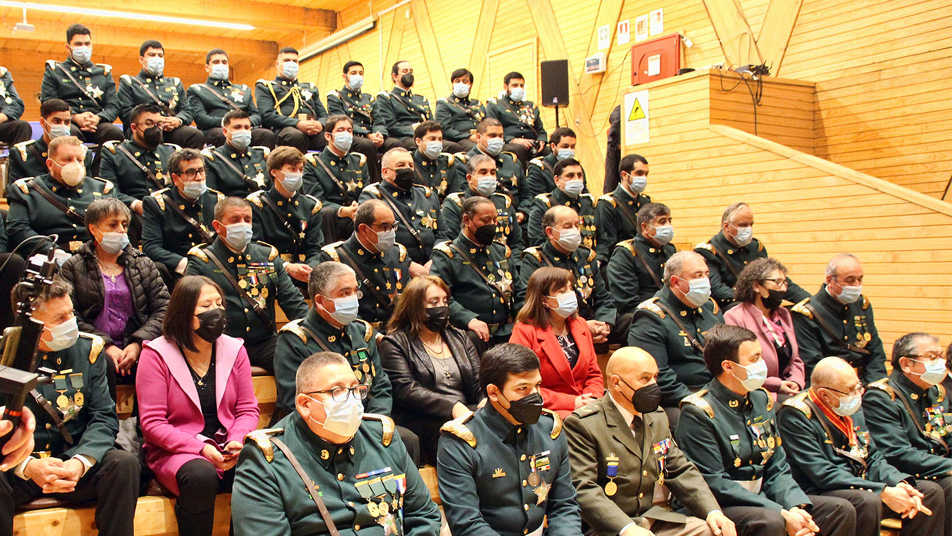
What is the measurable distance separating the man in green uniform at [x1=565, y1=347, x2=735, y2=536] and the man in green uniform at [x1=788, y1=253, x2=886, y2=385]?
1829 mm

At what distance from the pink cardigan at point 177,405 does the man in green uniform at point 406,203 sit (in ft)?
7.71

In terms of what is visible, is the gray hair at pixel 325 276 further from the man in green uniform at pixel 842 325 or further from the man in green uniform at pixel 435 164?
the man in green uniform at pixel 435 164

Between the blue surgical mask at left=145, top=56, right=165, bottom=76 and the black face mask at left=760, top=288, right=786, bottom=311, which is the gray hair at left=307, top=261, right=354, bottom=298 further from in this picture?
the blue surgical mask at left=145, top=56, right=165, bottom=76

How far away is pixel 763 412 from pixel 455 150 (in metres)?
4.84

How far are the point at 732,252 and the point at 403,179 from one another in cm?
238

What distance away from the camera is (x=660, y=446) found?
124 inches

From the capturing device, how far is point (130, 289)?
3.70 m

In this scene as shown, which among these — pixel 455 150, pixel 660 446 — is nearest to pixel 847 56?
pixel 455 150

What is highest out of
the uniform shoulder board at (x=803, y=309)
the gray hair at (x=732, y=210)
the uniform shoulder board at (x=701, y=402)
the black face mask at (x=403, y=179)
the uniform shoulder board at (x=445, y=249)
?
the black face mask at (x=403, y=179)

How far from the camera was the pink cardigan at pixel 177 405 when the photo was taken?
2.81m

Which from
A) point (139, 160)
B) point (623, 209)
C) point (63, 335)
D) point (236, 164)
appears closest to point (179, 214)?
point (236, 164)

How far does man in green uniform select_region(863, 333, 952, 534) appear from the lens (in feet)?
12.3

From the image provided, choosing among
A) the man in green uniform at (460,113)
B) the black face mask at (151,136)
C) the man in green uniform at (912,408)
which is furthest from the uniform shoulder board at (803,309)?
the black face mask at (151,136)

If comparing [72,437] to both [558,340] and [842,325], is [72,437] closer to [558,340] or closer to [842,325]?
[558,340]
